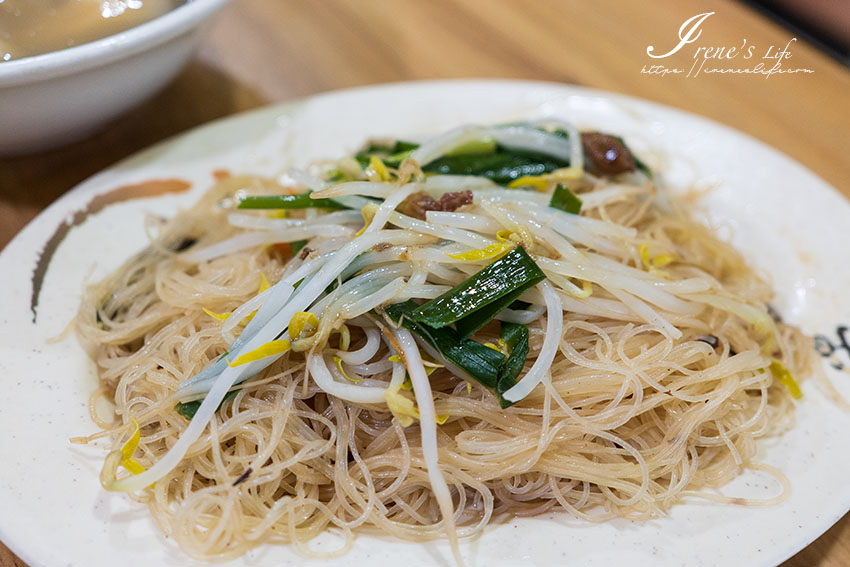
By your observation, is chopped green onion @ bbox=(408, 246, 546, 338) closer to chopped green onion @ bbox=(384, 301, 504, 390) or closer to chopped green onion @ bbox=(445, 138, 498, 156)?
chopped green onion @ bbox=(384, 301, 504, 390)

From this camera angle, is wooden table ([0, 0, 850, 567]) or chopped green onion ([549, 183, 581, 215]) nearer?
chopped green onion ([549, 183, 581, 215])

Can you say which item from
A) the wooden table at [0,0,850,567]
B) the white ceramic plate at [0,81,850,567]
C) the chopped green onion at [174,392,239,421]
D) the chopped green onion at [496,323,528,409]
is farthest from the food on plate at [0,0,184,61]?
the chopped green onion at [496,323,528,409]

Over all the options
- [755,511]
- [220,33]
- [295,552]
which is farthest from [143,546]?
[220,33]

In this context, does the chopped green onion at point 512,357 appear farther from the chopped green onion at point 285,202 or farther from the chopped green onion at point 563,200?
the chopped green onion at point 285,202

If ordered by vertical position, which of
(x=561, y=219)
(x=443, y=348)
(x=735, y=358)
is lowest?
(x=735, y=358)

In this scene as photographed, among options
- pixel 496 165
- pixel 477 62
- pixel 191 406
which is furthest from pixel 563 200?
pixel 477 62

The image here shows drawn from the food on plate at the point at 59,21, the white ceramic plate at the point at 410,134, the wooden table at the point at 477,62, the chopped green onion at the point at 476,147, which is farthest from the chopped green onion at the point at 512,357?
the wooden table at the point at 477,62

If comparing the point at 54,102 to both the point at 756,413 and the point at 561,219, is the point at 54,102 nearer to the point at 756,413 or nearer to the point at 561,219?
the point at 561,219
